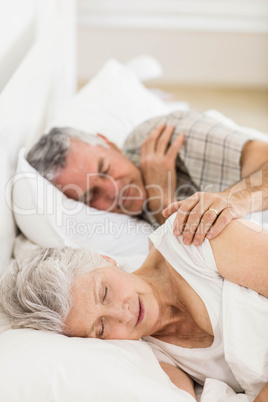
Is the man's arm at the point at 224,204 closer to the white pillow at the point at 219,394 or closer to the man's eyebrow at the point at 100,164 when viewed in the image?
the white pillow at the point at 219,394

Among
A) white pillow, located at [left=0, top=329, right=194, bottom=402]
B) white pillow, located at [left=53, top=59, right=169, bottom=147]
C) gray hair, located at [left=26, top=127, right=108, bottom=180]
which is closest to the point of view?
white pillow, located at [left=0, top=329, right=194, bottom=402]

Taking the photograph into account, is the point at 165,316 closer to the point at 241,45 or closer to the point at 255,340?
the point at 255,340

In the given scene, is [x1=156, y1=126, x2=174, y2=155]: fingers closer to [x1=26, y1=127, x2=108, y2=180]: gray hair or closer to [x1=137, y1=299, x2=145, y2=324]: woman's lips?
[x1=26, y1=127, x2=108, y2=180]: gray hair

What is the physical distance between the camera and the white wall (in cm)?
393

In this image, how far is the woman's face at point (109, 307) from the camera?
1272 millimetres

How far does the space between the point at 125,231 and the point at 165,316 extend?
0.49 m

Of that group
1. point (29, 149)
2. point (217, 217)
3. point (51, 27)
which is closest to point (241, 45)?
point (51, 27)

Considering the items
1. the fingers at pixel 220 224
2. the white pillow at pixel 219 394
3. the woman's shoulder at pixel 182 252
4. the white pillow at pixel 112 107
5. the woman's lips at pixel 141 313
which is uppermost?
the white pillow at pixel 112 107

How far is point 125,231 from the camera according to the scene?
6.12 feet

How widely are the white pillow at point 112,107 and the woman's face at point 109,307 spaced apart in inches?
40.3

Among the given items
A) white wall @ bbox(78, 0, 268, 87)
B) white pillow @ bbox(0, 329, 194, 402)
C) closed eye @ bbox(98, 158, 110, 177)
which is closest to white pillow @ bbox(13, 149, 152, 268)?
closed eye @ bbox(98, 158, 110, 177)

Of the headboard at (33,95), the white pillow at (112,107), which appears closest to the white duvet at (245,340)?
the headboard at (33,95)

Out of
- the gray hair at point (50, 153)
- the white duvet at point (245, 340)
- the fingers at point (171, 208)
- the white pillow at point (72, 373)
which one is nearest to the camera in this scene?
the white pillow at point (72, 373)

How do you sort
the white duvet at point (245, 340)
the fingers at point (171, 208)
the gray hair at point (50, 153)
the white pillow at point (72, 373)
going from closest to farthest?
the white pillow at point (72, 373), the white duvet at point (245, 340), the fingers at point (171, 208), the gray hair at point (50, 153)
